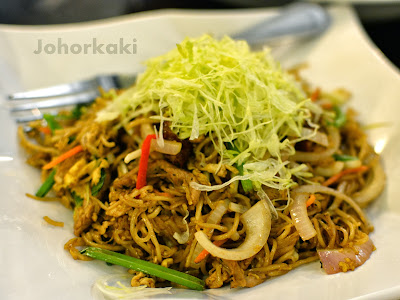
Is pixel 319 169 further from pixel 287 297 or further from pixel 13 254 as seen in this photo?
pixel 13 254

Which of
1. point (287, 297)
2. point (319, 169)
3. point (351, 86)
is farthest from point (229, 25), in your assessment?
point (287, 297)

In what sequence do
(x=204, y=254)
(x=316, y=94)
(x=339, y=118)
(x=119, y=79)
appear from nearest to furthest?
(x=204, y=254)
(x=339, y=118)
(x=316, y=94)
(x=119, y=79)

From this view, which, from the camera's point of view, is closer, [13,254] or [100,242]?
[13,254]

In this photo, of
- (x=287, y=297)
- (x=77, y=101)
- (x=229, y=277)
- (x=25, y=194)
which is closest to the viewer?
(x=287, y=297)

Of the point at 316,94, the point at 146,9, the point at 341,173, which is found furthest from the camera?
the point at 146,9

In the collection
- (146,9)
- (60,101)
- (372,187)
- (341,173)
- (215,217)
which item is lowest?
(372,187)

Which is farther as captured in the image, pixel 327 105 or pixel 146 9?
pixel 146 9

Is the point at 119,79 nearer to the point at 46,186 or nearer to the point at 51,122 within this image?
the point at 51,122

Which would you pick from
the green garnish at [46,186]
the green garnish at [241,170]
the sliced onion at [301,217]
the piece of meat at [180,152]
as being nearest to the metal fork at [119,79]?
the green garnish at [46,186]

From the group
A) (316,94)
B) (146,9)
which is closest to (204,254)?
(316,94)
